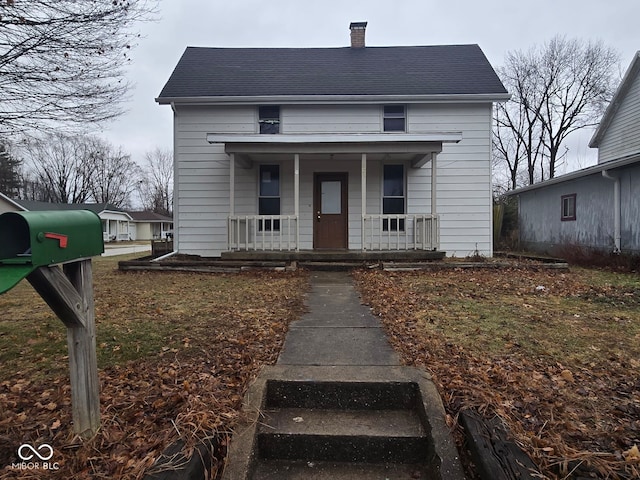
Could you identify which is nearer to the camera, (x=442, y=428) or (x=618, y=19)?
(x=442, y=428)

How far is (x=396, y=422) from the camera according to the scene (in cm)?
242

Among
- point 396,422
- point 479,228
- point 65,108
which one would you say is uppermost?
point 65,108

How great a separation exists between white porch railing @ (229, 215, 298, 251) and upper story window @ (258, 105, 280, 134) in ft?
9.30

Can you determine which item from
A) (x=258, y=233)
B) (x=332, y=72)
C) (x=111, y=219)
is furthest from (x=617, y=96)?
(x=111, y=219)

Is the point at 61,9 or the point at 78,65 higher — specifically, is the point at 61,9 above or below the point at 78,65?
above

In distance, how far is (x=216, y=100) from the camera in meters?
10.9

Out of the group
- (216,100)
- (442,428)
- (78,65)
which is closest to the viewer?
(442,428)

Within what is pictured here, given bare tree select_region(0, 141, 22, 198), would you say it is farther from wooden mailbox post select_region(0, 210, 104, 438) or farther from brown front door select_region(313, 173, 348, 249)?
wooden mailbox post select_region(0, 210, 104, 438)

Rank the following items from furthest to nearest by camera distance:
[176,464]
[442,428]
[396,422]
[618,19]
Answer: [618,19] < [396,422] < [442,428] < [176,464]

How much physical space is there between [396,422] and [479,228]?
9.85 m

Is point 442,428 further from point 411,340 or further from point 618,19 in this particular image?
point 618,19

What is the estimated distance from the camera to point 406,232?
9.82m

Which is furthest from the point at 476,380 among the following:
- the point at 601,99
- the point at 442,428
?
the point at 601,99

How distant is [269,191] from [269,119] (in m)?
2.22
